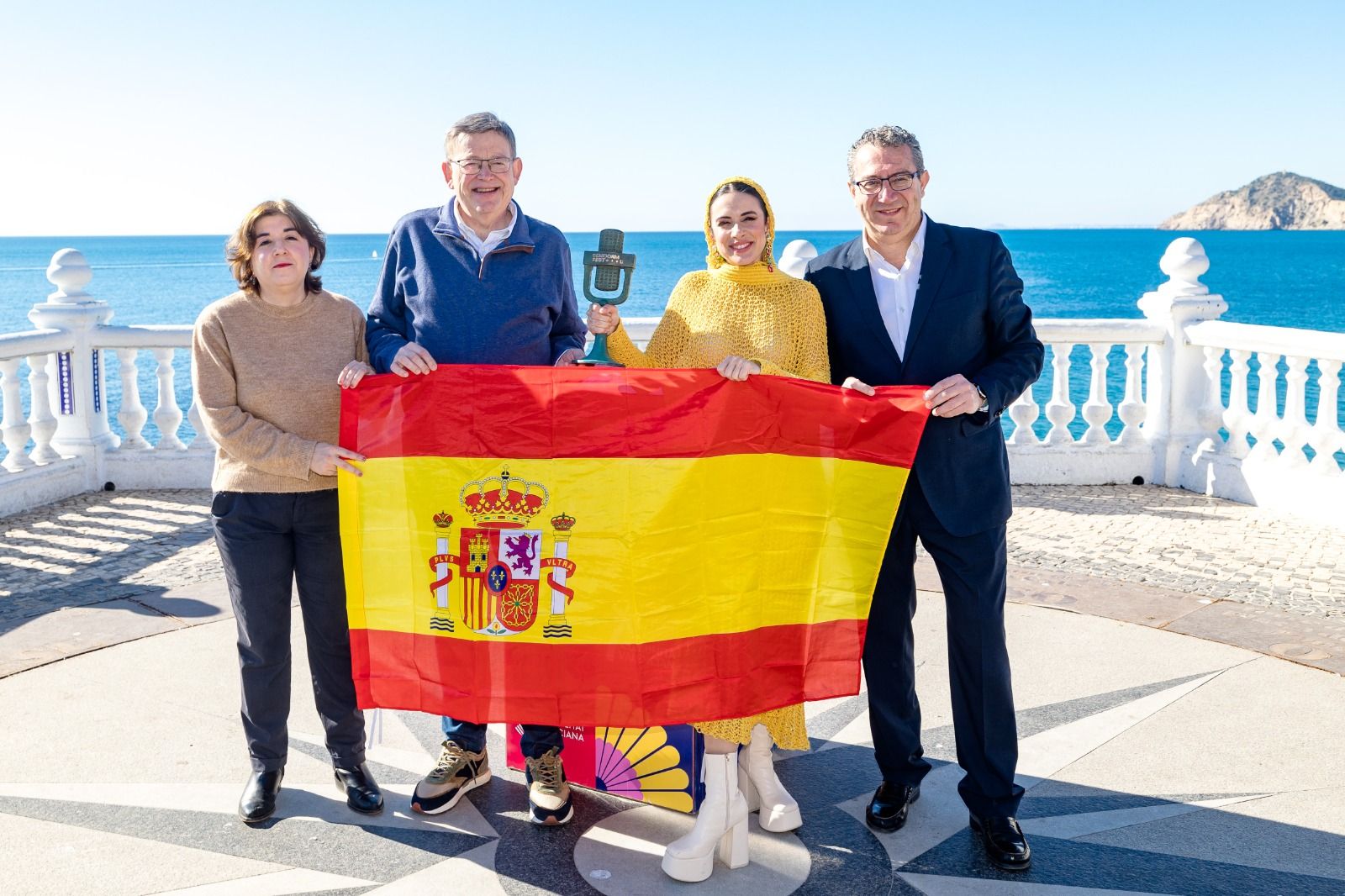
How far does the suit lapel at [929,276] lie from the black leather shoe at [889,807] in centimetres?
141

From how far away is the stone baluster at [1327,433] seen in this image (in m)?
7.69

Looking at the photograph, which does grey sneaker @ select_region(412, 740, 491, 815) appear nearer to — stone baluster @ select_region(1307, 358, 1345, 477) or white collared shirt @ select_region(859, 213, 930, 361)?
white collared shirt @ select_region(859, 213, 930, 361)

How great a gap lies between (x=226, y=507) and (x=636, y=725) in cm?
151

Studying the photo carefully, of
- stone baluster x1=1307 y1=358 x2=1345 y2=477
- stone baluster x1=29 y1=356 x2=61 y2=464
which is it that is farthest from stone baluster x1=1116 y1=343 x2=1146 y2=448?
stone baluster x1=29 y1=356 x2=61 y2=464

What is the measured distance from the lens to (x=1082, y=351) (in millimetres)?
45344

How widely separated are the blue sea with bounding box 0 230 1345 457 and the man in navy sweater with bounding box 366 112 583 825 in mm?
24185

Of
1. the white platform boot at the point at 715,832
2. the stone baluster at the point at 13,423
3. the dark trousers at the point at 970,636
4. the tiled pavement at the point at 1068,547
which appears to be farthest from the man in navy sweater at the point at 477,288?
the stone baluster at the point at 13,423

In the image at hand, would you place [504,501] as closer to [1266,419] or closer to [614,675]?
[614,675]

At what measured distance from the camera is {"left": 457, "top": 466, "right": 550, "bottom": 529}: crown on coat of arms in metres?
3.66

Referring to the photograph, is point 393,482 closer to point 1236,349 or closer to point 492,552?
point 492,552

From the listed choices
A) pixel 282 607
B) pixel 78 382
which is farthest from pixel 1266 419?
pixel 78 382

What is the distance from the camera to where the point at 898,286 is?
3723mm

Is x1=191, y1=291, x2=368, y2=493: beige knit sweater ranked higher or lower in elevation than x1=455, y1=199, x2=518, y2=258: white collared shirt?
lower

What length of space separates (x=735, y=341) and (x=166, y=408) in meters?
6.87
